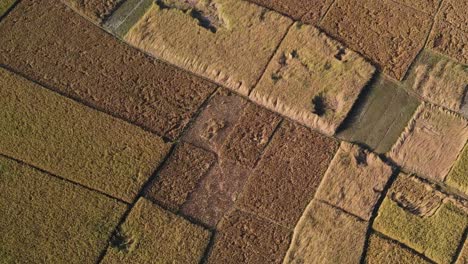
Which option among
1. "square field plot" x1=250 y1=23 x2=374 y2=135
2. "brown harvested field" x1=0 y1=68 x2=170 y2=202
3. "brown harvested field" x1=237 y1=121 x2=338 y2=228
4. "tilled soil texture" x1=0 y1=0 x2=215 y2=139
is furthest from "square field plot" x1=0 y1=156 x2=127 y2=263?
"square field plot" x1=250 y1=23 x2=374 y2=135

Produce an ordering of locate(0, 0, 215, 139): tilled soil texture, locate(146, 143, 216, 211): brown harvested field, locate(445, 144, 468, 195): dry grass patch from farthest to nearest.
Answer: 1. locate(0, 0, 215, 139): tilled soil texture
2. locate(445, 144, 468, 195): dry grass patch
3. locate(146, 143, 216, 211): brown harvested field

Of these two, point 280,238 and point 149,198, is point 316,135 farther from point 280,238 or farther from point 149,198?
point 149,198

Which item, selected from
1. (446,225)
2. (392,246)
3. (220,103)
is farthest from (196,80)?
(446,225)

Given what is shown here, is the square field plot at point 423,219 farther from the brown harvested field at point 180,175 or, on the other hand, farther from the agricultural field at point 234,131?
the brown harvested field at point 180,175

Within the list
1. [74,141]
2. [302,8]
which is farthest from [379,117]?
[74,141]

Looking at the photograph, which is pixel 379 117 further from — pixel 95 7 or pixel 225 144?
pixel 95 7

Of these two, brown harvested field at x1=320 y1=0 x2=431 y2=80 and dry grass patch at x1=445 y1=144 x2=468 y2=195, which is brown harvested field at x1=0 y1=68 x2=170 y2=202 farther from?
dry grass patch at x1=445 y1=144 x2=468 y2=195

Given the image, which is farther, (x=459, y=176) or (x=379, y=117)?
(x=379, y=117)
